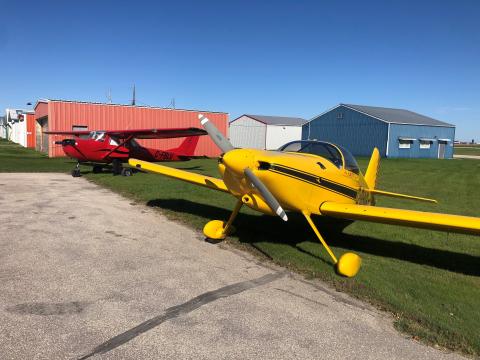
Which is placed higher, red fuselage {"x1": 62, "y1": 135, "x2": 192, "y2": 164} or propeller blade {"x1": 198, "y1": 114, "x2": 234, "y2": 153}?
propeller blade {"x1": 198, "y1": 114, "x2": 234, "y2": 153}

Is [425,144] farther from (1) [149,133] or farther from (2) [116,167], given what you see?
(2) [116,167]

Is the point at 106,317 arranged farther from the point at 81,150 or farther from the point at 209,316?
the point at 81,150

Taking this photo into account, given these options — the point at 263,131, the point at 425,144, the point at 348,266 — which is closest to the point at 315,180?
the point at 348,266

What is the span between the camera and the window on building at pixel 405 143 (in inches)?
1724

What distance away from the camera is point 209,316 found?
4.19 m

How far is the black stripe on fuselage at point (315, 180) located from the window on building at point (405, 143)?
39.9 meters

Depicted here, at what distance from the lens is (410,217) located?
5797 millimetres

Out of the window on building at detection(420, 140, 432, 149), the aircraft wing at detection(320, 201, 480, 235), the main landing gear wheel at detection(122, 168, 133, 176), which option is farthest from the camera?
the window on building at detection(420, 140, 432, 149)

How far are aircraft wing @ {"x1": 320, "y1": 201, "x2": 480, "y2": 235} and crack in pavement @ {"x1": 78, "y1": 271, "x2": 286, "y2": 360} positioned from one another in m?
1.48

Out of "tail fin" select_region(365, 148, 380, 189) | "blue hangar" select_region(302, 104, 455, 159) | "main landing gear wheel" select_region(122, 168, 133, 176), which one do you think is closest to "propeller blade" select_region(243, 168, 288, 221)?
"tail fin" select_region(365, 148, 380, 189)

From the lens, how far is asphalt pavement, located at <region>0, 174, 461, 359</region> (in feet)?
11.7

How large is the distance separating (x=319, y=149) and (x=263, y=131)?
53.0m

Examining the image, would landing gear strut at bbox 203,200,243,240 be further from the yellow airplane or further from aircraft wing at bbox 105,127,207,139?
aircraft wing at bbox 105,127,207,139

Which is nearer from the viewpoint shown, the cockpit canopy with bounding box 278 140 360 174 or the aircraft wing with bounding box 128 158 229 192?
the cockpit canopy with bounding box 278 140 360 174
